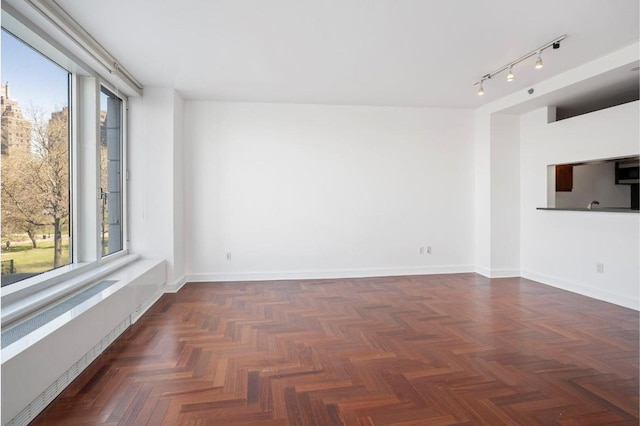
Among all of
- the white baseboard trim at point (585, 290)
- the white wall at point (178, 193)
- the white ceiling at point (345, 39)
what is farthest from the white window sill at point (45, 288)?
the white baseboard trim at point (585, 290)

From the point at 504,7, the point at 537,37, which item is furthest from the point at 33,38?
the point at 537,37

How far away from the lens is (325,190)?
520 cm

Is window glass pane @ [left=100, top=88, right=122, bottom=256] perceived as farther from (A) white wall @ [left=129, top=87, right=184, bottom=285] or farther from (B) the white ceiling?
(B) the white ceiling

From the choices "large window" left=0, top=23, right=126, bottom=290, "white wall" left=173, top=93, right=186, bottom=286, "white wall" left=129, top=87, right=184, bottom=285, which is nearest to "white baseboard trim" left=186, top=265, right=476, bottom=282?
"white wall" left=173, top=93, right=186, bottom=286

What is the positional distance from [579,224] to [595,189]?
79 centimetres

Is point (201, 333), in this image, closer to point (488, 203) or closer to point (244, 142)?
point (244, 142)

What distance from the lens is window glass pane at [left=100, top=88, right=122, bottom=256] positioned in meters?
3.71

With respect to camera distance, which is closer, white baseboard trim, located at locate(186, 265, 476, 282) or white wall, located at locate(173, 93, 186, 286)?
white wall, located at locate(173, 93, 186, 286)

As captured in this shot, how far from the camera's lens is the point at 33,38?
2580 mm

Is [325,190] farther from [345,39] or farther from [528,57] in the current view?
[528,57]

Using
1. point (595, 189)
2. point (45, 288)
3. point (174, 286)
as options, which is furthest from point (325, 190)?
point (595, 189)

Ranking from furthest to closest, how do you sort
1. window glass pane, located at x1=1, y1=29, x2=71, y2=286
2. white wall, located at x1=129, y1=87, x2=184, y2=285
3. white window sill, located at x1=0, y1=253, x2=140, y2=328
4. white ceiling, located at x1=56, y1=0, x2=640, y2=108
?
white wall, located at x1=129, y1=87, x2=184, y2=285 < white ceiling, located at x1=56, y1=0, x2=640, y2=108 < window glass pane, located at x1=1, y1=29, x2=71, y2=286 < white window sill, located at x1=0, y1=253, x2=140, y2=328

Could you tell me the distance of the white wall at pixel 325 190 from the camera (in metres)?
4.98

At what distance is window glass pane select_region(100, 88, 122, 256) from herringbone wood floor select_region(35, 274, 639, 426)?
1.00m
